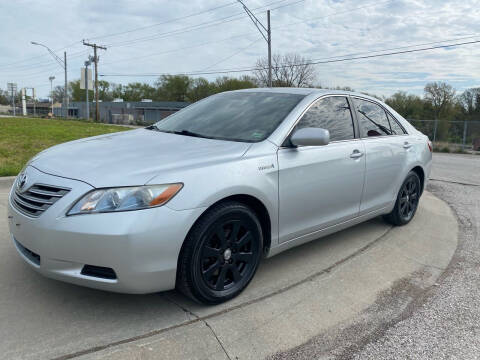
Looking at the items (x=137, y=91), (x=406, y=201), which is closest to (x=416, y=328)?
(x=406, y=201)

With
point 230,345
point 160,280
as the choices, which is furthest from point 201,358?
point 160,280

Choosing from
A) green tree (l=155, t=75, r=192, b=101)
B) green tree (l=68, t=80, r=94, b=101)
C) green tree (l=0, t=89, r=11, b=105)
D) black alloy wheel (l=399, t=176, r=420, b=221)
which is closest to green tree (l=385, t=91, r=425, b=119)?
green tree (l=155, t=75, r=192, b=101)

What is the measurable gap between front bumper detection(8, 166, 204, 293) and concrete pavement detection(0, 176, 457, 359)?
306 mm

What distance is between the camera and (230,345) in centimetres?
245

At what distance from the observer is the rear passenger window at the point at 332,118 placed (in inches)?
142

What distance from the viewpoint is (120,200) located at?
2422 mm

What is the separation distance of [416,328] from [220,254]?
56.0 inches

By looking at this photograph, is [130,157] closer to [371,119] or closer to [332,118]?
[332,118]

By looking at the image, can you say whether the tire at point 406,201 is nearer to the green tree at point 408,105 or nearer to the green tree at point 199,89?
the green tree at point 408,105

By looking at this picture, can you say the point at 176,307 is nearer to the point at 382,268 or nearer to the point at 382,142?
the point at 382,268

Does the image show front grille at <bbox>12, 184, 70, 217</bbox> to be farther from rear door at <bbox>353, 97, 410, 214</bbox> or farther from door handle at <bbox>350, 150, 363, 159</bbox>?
rear door at <bbox>353, 97, 410, 214</bbox>

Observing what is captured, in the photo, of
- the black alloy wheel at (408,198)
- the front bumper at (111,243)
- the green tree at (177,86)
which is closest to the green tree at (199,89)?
the green tree at (177,86)

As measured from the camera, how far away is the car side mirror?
3.17 m

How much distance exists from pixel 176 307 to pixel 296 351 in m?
0.91
